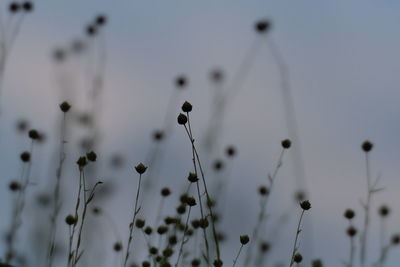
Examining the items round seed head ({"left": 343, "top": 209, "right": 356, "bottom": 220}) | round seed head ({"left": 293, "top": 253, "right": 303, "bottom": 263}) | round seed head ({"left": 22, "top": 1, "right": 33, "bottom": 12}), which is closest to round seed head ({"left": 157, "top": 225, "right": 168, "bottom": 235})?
round seed head ({"left": 293, "top": 253, "right": 303, "bottom": 263})

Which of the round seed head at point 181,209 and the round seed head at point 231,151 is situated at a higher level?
the round seed head at point 231,151

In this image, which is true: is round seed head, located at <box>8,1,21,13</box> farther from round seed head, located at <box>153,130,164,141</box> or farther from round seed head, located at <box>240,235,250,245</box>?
round seed head, located at <box>240,235,250,245</box>

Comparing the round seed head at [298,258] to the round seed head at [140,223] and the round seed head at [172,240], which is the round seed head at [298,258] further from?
the round seed head at [140,223]

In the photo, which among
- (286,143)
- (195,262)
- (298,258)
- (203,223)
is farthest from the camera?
(286,143)

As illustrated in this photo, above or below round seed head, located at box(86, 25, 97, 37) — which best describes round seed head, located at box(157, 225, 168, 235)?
below

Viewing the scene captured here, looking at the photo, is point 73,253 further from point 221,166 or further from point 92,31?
point 92,31

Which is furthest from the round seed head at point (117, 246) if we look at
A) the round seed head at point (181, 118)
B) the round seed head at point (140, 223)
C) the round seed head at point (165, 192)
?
the round seed head at point (181, 118)

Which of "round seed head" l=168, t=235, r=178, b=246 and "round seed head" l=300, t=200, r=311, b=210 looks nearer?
"round seed head" l=300, t=200, r=311, b=210

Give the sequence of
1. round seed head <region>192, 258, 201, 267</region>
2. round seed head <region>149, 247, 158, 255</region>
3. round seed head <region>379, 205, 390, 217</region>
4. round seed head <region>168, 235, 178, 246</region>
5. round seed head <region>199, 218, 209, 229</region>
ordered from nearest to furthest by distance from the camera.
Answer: round seed head <region>199, 218, 209, 229</region> < round seed head <region>149, 247, 158, 255</region> < round seed head <region>168, 235, 178, 246</region> < round seed head <region>192, 258, 201, 267</region> < round seed head <region>379, 205, 390, 217</region>

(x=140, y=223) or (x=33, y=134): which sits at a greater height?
(x=33, y=134)

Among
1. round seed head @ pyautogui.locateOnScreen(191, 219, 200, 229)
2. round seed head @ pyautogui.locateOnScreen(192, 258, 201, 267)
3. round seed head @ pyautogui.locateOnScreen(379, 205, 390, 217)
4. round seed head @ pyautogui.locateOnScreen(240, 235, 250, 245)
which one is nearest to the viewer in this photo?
round seed head @ pyautogui.locateOnScreen(240, 235, 250, 245)

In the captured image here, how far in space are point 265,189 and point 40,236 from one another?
1407 mm

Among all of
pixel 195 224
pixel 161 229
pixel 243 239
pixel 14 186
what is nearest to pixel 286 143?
pixel 195 224

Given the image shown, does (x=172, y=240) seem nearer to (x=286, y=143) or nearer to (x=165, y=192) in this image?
(x=165, y=192)
